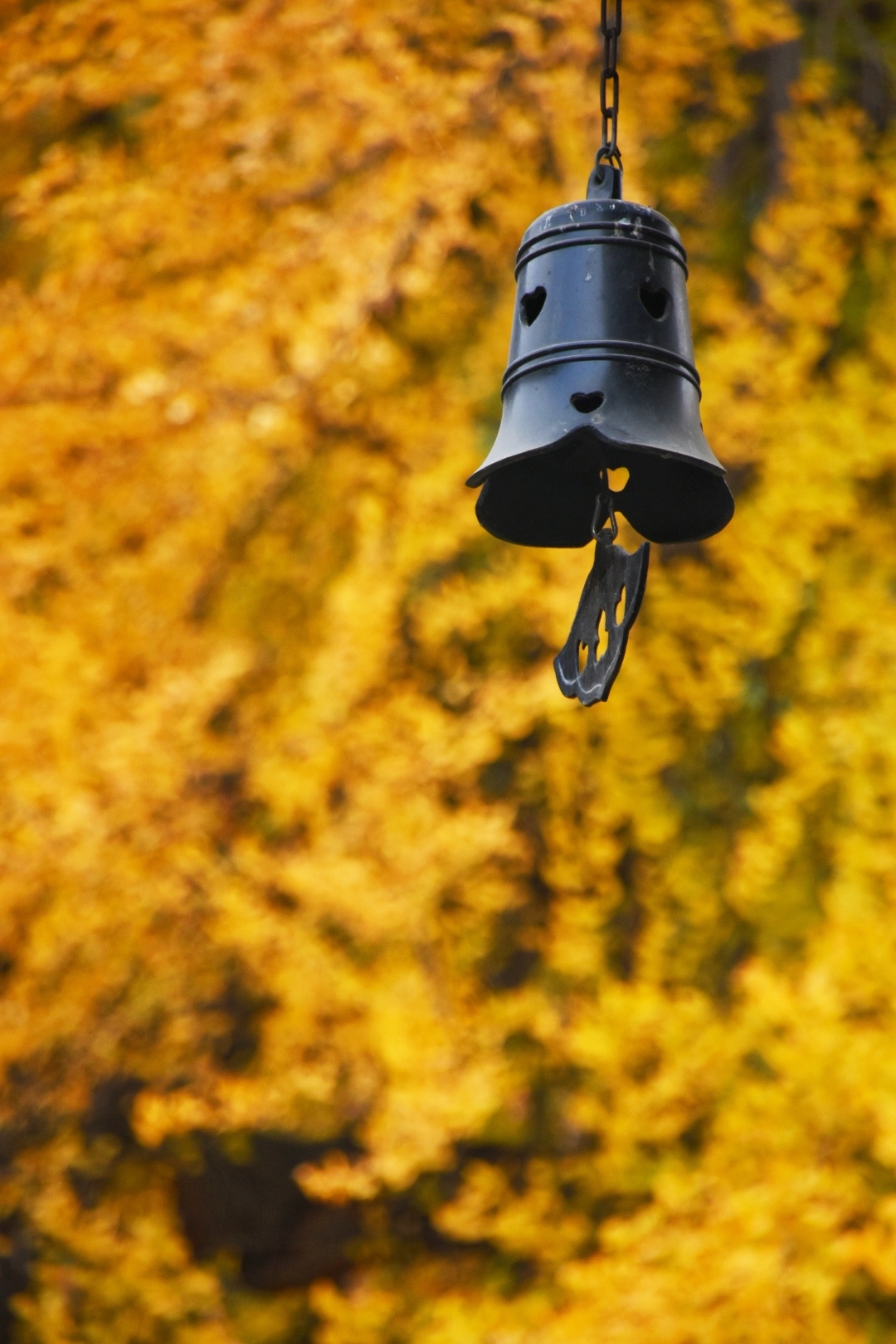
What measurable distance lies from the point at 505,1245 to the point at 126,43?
3817 mm

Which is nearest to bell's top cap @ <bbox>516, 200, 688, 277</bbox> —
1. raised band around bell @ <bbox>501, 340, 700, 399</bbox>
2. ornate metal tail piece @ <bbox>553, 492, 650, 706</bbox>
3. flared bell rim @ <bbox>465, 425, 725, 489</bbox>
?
raised band around bell @ <bbox>501, 340, 700, 399</bbox>

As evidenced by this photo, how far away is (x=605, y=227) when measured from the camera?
1853mm

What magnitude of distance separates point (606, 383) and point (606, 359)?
4 centimetres

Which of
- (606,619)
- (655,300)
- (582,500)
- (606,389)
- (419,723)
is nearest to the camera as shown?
(606,619)

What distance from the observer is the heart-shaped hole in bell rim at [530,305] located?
1907 millimetres

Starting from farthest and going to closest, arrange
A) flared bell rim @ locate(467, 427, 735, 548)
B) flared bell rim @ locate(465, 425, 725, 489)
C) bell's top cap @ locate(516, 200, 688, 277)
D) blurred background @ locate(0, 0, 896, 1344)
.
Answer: blurred background @ locate(0, 0, 896, 1344) < flared bell rim @ locate(467, 427, 735, 548) < bell's top cap @ locate(516, 200, 688, 277) < flared bell rim @ locate(465, 425, 725, 489)

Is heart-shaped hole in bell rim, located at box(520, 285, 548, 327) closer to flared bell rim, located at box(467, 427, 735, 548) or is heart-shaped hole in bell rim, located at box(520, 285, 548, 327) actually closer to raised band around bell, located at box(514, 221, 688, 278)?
raised band around bell, located at box(514, 221, 688, 278)

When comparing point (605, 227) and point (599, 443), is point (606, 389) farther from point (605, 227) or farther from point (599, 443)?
point (605, 227)

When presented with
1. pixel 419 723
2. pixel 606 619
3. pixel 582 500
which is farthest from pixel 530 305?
pixel 419 723

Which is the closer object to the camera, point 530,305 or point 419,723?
point 530,305

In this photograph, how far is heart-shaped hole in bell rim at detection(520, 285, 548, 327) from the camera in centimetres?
191

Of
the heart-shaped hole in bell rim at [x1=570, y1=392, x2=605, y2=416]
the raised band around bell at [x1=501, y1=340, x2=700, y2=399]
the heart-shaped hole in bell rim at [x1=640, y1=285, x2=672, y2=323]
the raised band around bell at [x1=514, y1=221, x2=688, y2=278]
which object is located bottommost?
the heart-shaped hole in bell rim at [x1=570, y1=392, x2=605, y2=416]

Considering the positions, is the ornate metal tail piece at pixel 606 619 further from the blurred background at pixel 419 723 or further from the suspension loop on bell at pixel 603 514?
the blurred background at pixel 419 723

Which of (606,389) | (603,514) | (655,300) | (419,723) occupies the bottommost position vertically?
(603,514)
